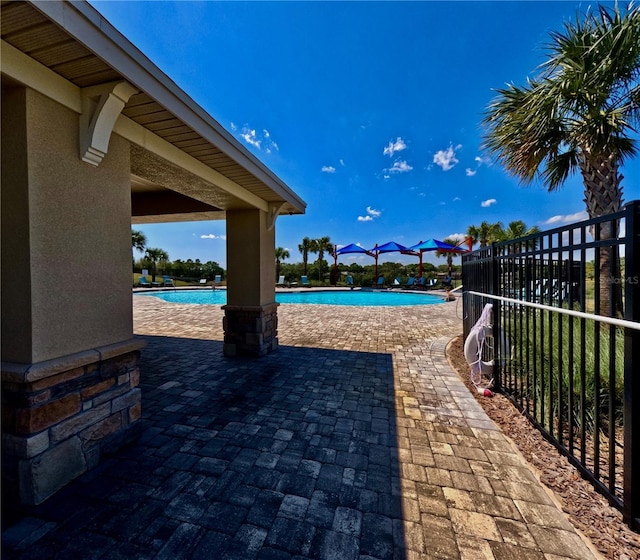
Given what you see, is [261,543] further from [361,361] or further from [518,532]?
[361,361]

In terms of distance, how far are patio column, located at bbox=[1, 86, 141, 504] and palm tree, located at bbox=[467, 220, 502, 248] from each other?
22.8 metres

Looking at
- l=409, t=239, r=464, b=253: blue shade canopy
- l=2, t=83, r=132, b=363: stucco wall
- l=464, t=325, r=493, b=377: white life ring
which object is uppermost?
l=409, t=239, r=464, b=253: blue shade canopy

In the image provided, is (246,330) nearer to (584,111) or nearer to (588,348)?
(588,348)

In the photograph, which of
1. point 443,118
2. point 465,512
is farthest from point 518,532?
point 443,118

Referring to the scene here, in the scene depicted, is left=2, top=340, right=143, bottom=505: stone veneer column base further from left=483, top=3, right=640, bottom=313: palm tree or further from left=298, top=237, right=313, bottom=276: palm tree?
left=298, top=237, right=313, bottom=276: palm tree

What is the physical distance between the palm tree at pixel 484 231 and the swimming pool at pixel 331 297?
7.74 metres

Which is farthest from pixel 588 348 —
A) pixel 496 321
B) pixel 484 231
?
pixel 484 231

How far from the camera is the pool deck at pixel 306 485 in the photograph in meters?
1.53

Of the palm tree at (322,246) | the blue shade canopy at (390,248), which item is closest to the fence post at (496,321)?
the blue shade canopy at (390,248)

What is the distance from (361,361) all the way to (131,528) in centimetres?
375

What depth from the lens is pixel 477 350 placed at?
3.85 metres

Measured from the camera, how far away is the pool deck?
60.3 inches

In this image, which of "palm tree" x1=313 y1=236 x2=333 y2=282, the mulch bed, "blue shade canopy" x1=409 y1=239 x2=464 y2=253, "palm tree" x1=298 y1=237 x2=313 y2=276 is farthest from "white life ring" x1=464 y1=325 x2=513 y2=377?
"palm tree" x1=298 y1=237 x2=313 y2=276

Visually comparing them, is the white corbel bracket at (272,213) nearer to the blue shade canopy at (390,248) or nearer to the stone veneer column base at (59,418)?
the stone veneer column base at (59,418)
